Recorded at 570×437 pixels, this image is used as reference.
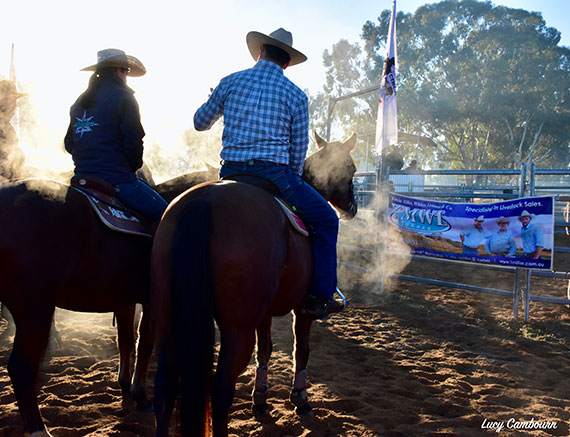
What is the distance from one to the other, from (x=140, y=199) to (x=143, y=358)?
1.42 metres

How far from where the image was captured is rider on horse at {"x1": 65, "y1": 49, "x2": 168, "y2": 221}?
10.5 ft

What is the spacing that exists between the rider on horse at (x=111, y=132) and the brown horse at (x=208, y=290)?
1.04 meters

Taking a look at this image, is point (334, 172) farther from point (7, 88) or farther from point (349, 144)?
point (7, 88)

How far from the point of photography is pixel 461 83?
37281 millimetres

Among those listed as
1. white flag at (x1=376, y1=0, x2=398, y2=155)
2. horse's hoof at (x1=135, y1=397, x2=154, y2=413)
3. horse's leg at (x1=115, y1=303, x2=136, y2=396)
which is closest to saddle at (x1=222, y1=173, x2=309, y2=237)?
horse's leg at (x1=115, y1=303, x2=136, y2=396)

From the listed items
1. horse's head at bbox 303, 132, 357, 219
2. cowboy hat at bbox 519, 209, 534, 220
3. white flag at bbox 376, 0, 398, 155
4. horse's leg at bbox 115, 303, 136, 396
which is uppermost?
white flag at bbox 376, 0, 398, 155

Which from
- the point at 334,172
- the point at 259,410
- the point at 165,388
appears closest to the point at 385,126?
the point at 334,172

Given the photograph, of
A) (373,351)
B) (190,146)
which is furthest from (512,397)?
(190,146)

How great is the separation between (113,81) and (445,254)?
5650 mm

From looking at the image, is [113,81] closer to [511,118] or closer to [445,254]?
[445,254]

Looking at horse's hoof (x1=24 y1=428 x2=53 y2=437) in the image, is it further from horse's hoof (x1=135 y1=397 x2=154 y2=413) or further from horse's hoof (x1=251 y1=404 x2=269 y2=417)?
horse's hoof (x1=251 y1=404 x2=269 y2=417)

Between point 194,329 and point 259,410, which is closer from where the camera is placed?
point 194,329

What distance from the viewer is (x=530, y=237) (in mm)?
6117

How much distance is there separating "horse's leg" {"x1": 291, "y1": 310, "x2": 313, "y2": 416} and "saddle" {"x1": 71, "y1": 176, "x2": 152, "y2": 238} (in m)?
1.51
